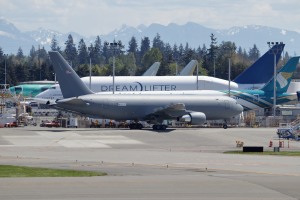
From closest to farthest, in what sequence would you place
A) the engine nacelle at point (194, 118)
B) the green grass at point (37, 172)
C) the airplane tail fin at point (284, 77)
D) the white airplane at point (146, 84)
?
the green grass at point (37, 172)
the engine nacelle at point (194, 118)
the airplane tail fin at point (284, 77)
the white airplane at point (146, 84)

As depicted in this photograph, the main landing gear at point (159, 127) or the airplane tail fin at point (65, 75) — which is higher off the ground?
the airplane tail fin at point (65, 75)

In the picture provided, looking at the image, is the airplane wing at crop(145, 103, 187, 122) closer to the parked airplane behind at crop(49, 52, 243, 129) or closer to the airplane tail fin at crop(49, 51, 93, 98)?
the parked airplane behind at crop(49, 52, 243, 129)

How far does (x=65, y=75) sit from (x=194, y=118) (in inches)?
510

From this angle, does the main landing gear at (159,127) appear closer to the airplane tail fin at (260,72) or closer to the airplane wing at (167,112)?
the airplane wing at (167,112)

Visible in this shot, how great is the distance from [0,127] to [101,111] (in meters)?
13.0

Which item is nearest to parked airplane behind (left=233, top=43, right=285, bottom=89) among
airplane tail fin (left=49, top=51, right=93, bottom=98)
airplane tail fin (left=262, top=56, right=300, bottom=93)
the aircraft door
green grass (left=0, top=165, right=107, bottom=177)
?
airplane tail fin (left=262, top=56, right=300, bottom=93)

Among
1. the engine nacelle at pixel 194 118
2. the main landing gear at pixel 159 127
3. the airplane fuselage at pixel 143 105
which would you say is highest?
the airplane fuselage at pixel 143 105

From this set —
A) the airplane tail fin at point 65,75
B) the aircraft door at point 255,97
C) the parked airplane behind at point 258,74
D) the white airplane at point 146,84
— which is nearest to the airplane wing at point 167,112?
the airplane tail fin at point 65,75

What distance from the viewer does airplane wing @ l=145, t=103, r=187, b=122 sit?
75.6 meters

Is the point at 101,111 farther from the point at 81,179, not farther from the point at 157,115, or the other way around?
the point at 81,179

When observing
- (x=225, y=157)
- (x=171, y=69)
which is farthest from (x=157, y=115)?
(x=171, y=69)

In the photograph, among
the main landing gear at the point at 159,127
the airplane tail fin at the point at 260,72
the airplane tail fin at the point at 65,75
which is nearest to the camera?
the airplane tail fin at the point at 65,75

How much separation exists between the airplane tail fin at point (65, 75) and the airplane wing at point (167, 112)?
7891mm

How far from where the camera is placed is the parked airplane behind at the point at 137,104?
7331cm
